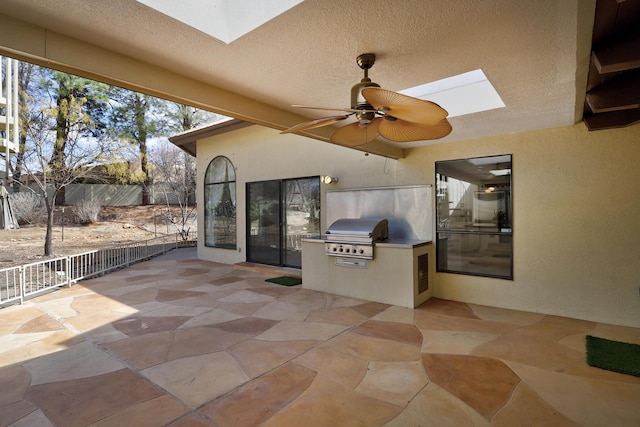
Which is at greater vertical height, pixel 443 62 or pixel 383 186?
pixel 443 62

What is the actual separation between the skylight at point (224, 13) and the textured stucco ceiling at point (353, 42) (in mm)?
39

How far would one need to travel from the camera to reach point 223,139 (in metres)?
8.32

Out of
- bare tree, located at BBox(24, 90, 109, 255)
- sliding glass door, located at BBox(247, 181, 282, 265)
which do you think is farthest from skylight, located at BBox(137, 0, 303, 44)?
bare tree, located at BBox(24, 90, 109, 255)

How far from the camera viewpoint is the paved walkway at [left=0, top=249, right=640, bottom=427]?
2.23m

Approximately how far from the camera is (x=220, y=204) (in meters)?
8.41

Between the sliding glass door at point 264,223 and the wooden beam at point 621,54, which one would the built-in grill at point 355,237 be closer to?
the sliding glass door at point 264,223

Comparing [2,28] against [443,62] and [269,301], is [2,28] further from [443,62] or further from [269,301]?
[269,301]

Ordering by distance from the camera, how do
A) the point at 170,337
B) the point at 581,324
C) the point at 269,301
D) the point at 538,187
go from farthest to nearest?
the point at 269,301, the point at 538,187, the point at 581,324, the point at 170,337

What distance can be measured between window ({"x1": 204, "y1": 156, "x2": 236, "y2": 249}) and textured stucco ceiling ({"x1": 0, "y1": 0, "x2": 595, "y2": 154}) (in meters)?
5.63

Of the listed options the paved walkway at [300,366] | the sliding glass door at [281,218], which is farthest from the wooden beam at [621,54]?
the sliding glass door at [281,218]

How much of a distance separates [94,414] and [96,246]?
33.6 ft

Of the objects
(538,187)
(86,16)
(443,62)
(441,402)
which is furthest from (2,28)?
(538,187)

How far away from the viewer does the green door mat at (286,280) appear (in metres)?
6.01

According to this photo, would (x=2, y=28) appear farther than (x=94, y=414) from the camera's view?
No
